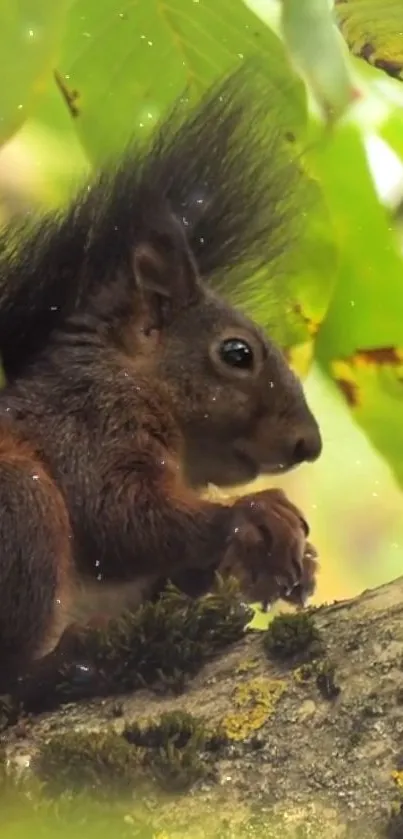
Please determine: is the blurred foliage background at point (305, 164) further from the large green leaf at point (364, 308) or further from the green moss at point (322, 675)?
the green moss at point (322, 675)

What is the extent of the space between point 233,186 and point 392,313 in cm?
36

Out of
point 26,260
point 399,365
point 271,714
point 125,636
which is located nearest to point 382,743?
point 271,714

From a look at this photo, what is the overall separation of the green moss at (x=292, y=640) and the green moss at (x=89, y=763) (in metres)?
0.20

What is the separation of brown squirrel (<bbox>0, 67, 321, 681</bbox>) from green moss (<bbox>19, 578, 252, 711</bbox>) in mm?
26

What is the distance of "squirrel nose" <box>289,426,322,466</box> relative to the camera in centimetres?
126

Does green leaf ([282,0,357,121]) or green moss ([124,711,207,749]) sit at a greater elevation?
green leaf ([282,0,357,121])

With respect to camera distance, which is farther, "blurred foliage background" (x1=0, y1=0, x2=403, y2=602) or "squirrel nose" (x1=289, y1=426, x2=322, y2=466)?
"blurred foliage background" (x1=0, y1=0, x2=403, y2=602)

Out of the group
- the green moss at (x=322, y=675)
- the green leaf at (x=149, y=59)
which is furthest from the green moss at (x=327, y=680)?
the green leaf at (x=149, y=59)

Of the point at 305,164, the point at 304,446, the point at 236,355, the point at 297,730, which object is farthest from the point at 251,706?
the point at 305,164

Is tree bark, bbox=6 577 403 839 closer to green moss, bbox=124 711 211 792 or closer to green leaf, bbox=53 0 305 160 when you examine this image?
green moss, bbox=124 711 211 792

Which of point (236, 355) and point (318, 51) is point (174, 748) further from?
point (318, 51)

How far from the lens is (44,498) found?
1.14 m

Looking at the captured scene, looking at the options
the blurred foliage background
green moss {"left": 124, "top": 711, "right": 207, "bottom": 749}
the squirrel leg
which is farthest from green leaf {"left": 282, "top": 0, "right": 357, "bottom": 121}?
green moss {"left": 124, "top": 711, "right": 207, "bottom": 749}

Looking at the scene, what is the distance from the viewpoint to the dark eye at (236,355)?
1.28 meters
